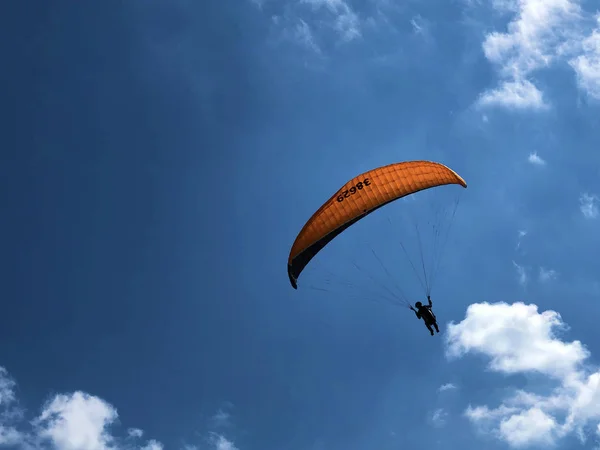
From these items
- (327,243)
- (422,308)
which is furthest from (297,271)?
(422,308)

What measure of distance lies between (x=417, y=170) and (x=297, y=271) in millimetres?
9897

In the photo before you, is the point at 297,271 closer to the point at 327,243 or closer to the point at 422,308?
the point at 327,243

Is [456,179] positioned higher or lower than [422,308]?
higher

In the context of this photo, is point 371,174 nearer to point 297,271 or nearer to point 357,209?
point 357,209

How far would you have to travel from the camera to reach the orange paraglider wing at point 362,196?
86.3m

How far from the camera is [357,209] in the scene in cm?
8638

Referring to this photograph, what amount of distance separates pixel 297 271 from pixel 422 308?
8.26 meters

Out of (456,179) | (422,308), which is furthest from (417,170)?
(422,308)

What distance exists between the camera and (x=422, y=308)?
8738 cm

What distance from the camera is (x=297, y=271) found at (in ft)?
286

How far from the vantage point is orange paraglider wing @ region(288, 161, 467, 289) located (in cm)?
8631

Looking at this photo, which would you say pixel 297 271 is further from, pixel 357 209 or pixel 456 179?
pixel 456 179

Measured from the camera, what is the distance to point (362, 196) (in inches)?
3408

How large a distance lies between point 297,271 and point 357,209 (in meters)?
5.51
